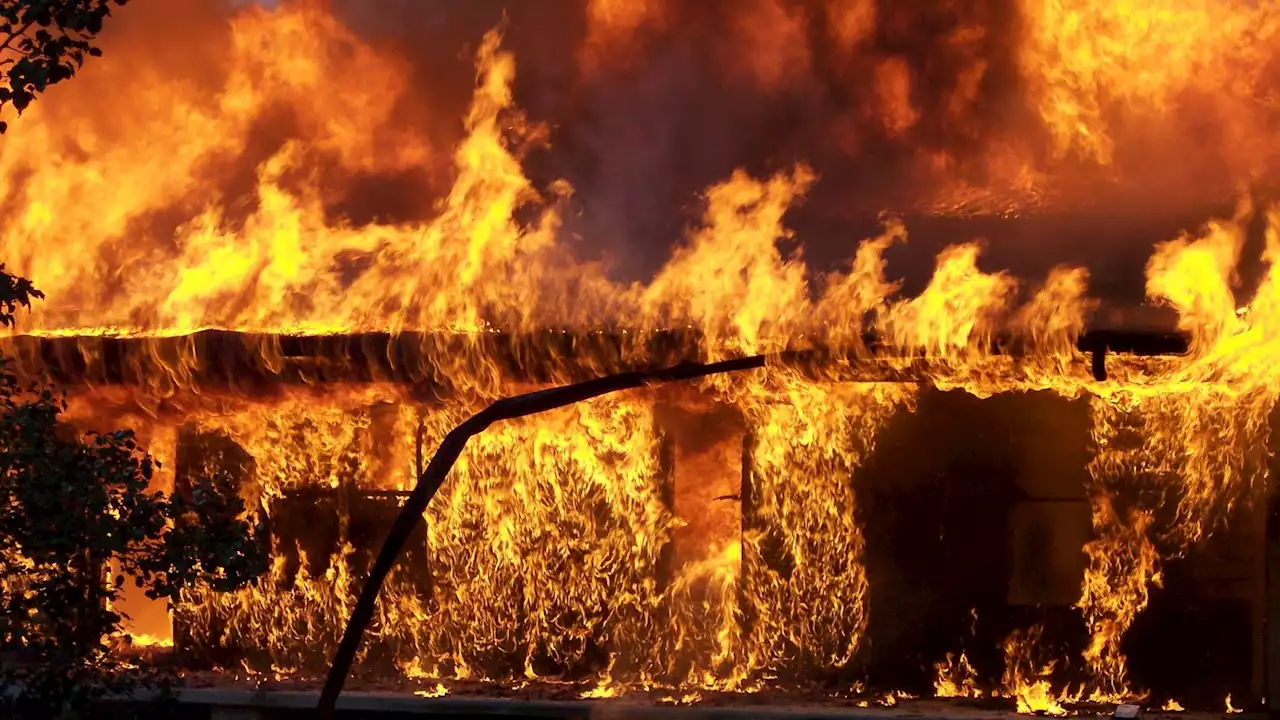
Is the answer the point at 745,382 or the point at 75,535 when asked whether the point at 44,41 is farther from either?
the point at 745,382

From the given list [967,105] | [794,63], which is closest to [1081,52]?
[967,105]

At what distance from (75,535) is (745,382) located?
478 cm

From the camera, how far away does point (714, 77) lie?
1303cm

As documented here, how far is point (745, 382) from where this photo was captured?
10.3 metres

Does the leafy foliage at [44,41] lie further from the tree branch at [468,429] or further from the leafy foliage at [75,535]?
the tree branch at [468,429]

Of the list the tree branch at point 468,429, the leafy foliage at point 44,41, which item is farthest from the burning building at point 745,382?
the leafy foliage at point 44,41

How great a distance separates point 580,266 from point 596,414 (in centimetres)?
116

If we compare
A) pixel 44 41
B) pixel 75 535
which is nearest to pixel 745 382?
pixel 75 535

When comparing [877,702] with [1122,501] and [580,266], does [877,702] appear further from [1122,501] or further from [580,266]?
[580,266]

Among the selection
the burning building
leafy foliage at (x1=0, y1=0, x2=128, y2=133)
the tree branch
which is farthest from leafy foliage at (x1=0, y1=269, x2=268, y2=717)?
the burning building

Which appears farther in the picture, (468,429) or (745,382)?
(745,382)

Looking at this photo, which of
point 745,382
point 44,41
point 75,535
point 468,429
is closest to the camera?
point 44,41

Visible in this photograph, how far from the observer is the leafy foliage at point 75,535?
7039mm

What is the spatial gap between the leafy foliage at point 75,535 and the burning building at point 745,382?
289cm
